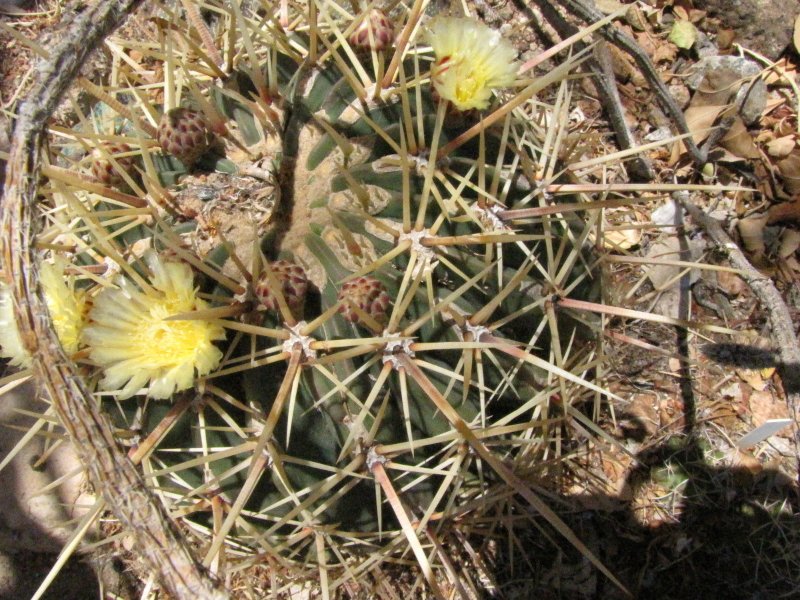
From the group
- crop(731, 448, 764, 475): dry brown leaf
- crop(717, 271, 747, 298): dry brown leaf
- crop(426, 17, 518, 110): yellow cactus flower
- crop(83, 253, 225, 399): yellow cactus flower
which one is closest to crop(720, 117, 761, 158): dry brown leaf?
crop(717, 271, 747, 298): dry brown leaf

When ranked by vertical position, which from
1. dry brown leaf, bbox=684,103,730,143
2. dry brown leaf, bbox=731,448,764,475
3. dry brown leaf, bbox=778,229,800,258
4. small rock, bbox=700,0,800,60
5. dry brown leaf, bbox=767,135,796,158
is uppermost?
small rock, bbox=700,0,800,60

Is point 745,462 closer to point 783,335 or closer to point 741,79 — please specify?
point 783,335

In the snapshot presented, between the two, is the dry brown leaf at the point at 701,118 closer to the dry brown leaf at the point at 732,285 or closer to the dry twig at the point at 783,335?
the dry brown leaf at the point at 732,285

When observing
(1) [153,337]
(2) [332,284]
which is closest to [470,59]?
(2) [332,284]

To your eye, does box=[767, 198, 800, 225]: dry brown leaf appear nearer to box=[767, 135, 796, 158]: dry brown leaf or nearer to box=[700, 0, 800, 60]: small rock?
box=[767, 135, 796, 158]: dry brown leaf

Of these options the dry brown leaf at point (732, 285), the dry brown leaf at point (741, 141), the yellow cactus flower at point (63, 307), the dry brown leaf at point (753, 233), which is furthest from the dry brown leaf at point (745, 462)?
the yellow cactus flower at point (63, 307)
